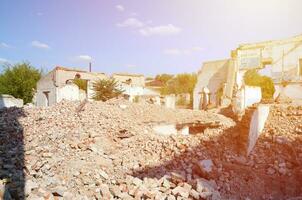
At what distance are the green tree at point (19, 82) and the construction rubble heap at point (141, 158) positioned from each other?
44.1 ft

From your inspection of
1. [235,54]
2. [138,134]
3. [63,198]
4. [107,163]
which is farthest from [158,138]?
[235,54]

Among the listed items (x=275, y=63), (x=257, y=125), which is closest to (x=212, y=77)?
(x=275, y=63)

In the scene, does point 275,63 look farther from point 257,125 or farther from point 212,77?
point 257,125

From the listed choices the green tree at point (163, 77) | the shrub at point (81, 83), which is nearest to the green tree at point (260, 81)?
the shrub at point (81, 83)

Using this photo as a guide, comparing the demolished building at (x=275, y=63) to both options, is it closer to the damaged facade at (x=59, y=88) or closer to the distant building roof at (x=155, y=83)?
the damaged facade at (x=59, y=88)

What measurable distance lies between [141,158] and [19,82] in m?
19.7

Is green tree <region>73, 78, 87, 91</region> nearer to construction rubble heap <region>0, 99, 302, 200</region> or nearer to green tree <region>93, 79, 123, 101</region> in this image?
green tree <region>93, 79, 123, 101</region>

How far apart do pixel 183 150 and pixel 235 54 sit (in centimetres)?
987

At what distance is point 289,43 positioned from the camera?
600 inches

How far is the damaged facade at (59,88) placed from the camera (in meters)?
21.4

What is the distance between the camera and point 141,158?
25.6 ft

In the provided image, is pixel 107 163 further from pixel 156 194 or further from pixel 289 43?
pixel 289 43

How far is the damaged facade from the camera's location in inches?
843

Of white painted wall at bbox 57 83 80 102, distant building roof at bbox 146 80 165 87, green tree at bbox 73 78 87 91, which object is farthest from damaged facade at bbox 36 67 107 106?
distant building roof at bbox 146 80 165 87
